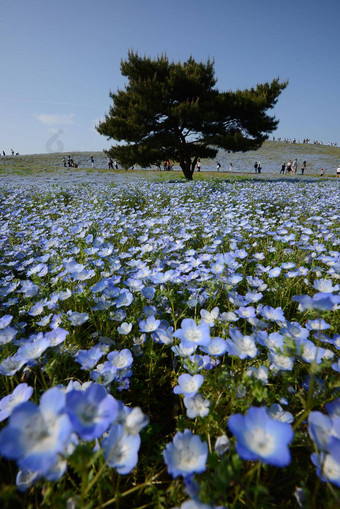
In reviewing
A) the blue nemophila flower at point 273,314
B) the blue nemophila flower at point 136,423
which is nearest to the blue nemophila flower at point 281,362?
the blue nemophila flower at point 273,314

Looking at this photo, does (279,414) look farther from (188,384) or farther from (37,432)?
(37,432)

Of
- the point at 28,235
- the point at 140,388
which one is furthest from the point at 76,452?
the point at 28,235

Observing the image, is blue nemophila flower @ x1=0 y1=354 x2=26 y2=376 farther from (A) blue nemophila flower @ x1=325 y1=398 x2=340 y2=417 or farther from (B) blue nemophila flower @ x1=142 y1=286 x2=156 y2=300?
(A) blue nemophila flower @ x1=325 y1=398 x2=340 y2=417

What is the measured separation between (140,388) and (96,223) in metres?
3.13

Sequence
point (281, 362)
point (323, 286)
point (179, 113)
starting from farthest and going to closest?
point (179, 113), point (323, 286), point (281, 362)

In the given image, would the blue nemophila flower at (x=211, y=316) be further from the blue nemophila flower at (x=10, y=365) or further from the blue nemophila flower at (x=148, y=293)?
the blue nemophila flower at (x=10, y=365)

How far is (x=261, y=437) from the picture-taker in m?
0.76

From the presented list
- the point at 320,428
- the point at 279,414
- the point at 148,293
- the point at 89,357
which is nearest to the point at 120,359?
the point at 89,357

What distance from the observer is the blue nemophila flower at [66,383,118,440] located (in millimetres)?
627

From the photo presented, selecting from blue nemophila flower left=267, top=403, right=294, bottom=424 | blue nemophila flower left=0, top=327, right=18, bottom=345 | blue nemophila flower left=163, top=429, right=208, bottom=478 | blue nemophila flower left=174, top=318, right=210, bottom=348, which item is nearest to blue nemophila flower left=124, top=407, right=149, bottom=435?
blue nemophila flower left=163, top=429, right=208, bottom=478

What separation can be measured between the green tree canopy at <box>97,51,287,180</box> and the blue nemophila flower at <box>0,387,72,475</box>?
1495 centimetres

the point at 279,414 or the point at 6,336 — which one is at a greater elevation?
the point at 6,336

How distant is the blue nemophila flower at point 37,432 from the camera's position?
60 centimetres

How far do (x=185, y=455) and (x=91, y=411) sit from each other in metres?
0.39
